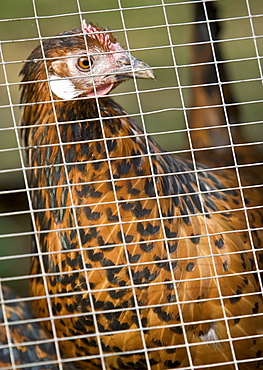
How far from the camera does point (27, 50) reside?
10.2ft

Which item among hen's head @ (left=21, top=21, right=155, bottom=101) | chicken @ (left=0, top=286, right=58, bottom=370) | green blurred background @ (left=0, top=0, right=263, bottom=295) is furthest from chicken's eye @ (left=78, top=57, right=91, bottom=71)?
green blurred background @ (left=0, top=0, right=263, bottom=295)

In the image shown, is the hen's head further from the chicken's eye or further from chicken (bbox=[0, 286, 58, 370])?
chicken (bbox=[0, 286, 58, 370])

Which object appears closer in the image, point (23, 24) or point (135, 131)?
point (135, 131)

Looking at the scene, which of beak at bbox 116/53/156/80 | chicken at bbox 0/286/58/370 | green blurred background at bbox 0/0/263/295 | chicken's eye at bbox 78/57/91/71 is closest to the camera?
beak at bbox 116/53/156/80

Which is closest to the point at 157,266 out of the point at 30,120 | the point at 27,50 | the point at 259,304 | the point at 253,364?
the point at 259,304

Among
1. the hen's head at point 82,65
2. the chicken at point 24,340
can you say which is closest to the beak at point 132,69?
the hen's head at point 82,65

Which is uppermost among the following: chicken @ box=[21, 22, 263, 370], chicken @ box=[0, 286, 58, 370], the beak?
the beak

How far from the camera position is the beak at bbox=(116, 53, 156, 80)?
1.36m

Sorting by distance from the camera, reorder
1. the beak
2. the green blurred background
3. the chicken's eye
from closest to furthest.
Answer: the beak → the chicken's eye → the green blurred background

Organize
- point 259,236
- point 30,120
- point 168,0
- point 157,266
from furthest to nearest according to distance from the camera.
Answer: point 168,0 < point 259,236 < point 30,120 < point 157,266

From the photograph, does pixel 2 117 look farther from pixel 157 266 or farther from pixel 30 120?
pixel 157 266

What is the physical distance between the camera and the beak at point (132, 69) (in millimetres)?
1359

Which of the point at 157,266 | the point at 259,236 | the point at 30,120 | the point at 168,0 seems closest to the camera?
the point at 157,266

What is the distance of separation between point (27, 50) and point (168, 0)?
0.87 m
